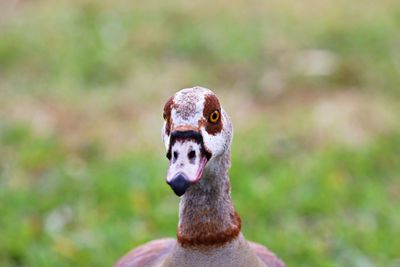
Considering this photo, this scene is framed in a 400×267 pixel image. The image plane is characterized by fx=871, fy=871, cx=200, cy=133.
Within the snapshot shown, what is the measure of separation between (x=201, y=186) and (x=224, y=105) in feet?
8.17

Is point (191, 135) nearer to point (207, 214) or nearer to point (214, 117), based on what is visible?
point (214, 117)

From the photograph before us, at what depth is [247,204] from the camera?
13.1 feet

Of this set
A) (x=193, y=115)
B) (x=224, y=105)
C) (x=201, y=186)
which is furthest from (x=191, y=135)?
(x=224, y=105)

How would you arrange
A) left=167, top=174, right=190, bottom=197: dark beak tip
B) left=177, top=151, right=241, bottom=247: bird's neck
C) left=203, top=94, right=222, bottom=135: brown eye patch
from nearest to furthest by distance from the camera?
1. left=167, top=174, right=190, bottom=197: dark beak tip
2. left=203, top=94, right=222, bottom=135: brown eye patch
3. left=177, top=151, right=241, bottom=247: bird's neck

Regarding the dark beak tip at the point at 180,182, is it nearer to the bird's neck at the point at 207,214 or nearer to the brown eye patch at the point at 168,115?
the brown eye patch at the point at 168,115

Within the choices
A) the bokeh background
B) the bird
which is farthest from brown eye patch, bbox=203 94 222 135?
the bokeh background

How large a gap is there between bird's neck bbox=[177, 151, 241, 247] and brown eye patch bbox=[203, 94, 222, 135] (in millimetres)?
196

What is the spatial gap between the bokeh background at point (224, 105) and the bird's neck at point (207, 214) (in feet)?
4.14

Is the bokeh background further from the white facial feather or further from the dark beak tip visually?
the dark beak tip

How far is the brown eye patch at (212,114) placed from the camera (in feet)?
7.07

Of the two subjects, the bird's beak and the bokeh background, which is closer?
the bird's beak

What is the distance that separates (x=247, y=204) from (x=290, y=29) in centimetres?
201

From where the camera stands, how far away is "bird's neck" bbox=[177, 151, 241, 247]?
238 centimetres

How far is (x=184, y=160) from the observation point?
2061 mm
